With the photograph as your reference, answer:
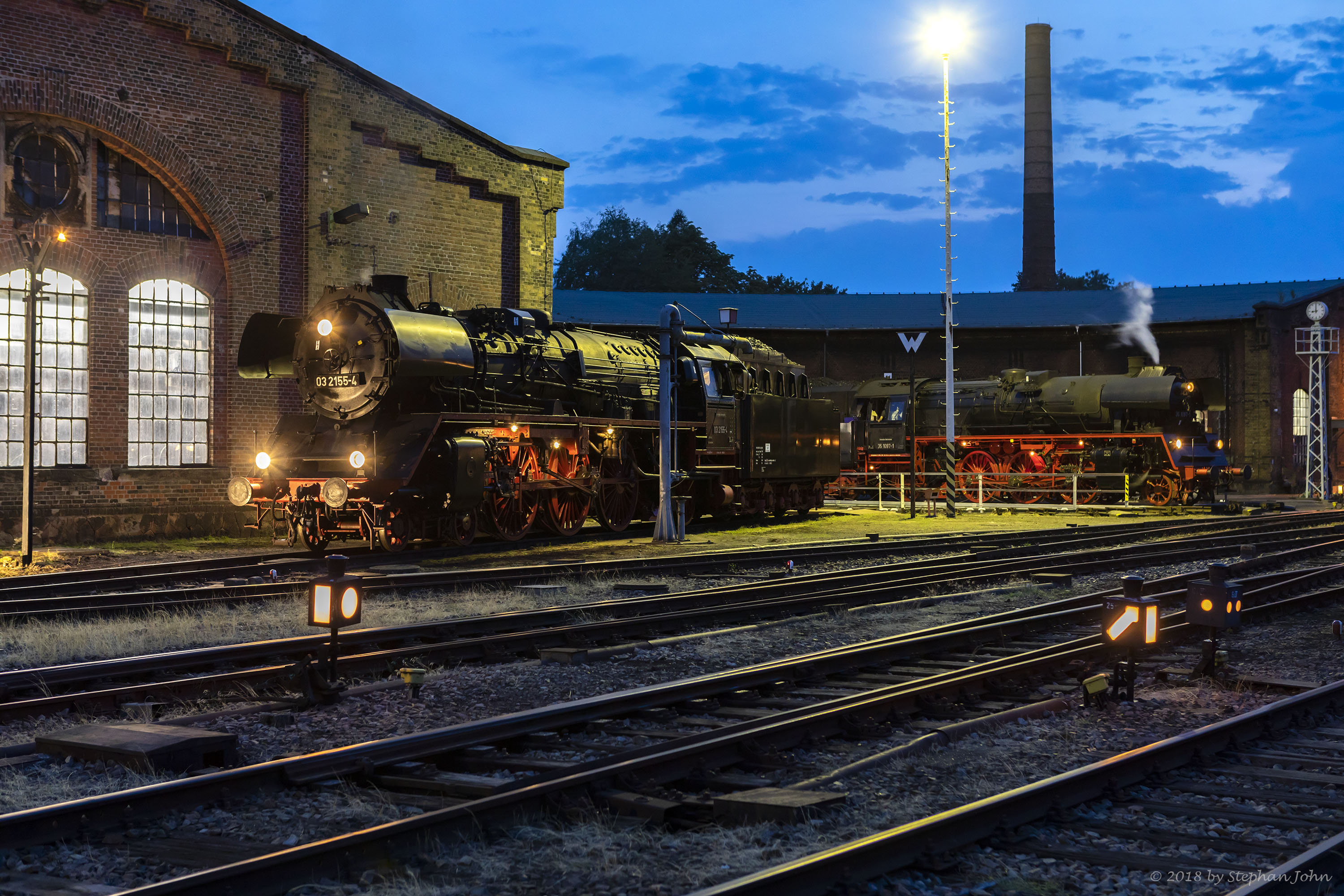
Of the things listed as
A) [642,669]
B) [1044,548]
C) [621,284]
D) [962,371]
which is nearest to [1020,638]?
[642,669]

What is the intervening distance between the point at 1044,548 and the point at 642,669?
1029 cm

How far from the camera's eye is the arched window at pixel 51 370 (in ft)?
58.5

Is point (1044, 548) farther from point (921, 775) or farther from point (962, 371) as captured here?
point (962, 371)

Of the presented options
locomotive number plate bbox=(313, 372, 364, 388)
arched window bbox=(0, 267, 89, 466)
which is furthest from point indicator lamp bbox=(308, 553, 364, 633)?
arched window bbox=(0, 267, 89, 466)

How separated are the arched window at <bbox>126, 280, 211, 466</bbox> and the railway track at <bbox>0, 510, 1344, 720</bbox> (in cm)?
1156

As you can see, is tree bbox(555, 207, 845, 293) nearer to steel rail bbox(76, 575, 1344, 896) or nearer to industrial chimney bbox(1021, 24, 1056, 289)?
industrial chimney bbox(1021, 24, 1056, 289)

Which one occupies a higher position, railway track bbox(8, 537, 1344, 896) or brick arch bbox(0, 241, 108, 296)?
brick arch bbox(0, 241, 108, 296)

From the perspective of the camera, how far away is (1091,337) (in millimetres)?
40125

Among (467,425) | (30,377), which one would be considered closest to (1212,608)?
(467,425)

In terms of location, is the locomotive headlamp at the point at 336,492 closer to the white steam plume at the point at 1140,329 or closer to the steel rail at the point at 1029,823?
the steel rail at the point at 1029,823

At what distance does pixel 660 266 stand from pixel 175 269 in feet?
162

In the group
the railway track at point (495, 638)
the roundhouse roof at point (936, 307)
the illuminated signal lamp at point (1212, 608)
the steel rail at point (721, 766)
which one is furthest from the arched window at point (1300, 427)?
the steel rail at point (721, 766)

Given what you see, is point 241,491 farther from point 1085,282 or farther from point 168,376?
point 1085,282

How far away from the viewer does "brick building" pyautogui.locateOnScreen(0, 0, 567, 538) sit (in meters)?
17.9
